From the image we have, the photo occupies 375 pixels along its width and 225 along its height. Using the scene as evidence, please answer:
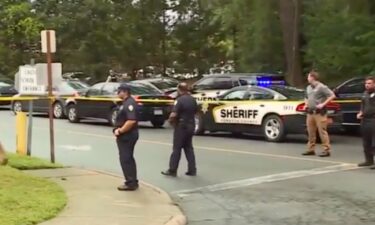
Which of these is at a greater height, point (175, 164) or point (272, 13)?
point (272, 13)

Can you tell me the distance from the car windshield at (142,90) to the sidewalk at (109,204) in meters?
11.2

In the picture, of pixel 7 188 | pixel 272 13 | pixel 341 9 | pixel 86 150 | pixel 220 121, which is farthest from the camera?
pixel 272 13

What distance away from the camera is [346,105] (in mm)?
18953

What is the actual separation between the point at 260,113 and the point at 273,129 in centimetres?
58

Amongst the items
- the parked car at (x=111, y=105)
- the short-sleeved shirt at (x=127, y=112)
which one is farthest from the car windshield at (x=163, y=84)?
the short-sleeved shirt at (x=127, y=112)

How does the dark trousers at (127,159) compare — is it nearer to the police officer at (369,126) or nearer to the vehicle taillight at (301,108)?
the police officer at (369,126)

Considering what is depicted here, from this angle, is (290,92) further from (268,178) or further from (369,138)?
(268,178)

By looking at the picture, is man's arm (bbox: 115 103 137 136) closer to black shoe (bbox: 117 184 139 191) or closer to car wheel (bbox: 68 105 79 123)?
black shoe (bbox: 117 184 139 191)

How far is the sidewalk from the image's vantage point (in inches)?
330

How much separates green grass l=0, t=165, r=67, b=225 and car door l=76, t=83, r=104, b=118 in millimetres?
12102

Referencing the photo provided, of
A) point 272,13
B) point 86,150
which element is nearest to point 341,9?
point 272,13

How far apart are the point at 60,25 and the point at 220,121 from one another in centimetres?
2185

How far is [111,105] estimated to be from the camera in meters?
23.1

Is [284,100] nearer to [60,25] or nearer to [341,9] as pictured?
[341,9]
